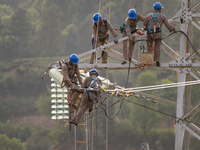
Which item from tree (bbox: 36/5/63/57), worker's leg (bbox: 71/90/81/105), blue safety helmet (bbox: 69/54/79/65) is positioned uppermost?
tree (bbox: 36/5/63/57)

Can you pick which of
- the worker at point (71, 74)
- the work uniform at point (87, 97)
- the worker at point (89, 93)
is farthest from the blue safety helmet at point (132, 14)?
the work uniform at point (87, 97)

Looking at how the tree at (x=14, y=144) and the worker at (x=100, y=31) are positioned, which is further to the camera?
the tree at (x=14, y=144)

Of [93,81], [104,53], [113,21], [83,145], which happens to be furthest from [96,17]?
[113,21]

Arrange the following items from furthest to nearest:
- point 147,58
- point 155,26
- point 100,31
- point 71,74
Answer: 1. point 100,31
2. point 147,58
3. point 155,26
4. point 71,74

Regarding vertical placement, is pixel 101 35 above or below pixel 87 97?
above

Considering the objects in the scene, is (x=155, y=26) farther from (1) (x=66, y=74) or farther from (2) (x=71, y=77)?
(1) (x=66, y=74)

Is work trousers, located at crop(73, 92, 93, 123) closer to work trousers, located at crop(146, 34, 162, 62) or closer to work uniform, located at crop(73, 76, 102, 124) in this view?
work uniform, located at crop(73, 76, 102, 124)

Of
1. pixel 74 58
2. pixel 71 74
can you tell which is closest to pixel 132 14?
pixel 74 58

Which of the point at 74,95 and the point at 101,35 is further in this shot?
the point at 101,35

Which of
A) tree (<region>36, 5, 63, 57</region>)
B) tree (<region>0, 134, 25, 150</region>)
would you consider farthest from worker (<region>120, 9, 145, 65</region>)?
tree (<region>36, 5, 63, 57</region>)

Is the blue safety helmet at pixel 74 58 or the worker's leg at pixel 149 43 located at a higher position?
the worker's leg at pixel 149 43

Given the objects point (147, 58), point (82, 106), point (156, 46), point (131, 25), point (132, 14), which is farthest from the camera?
point (131, 25)

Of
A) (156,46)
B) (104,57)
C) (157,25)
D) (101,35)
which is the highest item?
(157,25)

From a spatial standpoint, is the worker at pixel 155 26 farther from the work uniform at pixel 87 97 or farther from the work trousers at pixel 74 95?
the work trousers at pixel 74 95
